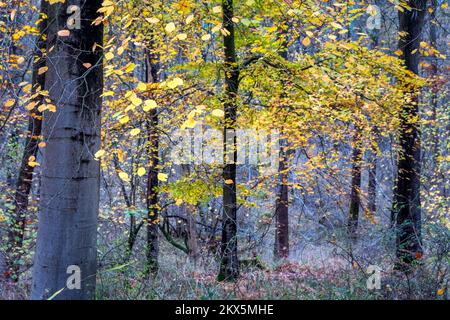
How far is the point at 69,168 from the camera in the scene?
3.73m

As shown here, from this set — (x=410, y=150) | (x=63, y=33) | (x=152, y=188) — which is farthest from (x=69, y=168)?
(x=410, y=150)

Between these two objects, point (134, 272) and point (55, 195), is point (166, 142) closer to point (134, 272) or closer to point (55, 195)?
point (134, 272)

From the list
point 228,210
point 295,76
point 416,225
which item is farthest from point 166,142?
point 416,225

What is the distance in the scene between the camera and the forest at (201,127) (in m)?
3.79

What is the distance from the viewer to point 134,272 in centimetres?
626

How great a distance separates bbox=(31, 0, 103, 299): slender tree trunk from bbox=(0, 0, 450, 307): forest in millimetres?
13

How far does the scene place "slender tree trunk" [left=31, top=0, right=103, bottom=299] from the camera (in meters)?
3.73

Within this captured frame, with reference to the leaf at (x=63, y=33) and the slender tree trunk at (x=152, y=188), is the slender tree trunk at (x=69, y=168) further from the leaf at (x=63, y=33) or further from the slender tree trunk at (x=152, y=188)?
the slender tree trunk at (x=152, y=188)

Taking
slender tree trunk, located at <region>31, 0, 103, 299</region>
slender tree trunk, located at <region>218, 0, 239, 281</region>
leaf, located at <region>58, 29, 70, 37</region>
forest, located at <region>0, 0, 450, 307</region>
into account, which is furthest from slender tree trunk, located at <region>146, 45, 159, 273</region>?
leaf, located at <region>58, 29, 70, 37</region>

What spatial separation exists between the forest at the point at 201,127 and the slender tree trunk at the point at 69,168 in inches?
0.5

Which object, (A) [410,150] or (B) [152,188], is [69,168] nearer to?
(B) [152,188]

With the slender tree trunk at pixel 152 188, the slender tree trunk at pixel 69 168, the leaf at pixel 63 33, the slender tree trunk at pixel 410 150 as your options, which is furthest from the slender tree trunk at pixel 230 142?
the leaf at pixel 63 33

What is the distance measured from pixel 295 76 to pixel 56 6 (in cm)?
473

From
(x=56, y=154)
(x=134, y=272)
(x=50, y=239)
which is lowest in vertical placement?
(x=134, y=272)
